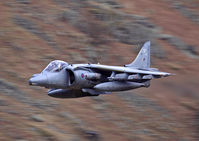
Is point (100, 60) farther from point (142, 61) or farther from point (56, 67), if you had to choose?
point (56, 67)

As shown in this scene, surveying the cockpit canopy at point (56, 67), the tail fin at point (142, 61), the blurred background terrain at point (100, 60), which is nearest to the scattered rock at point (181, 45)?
the blurred background terrain at point (100, 60)

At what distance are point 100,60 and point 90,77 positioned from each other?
38.9 feet

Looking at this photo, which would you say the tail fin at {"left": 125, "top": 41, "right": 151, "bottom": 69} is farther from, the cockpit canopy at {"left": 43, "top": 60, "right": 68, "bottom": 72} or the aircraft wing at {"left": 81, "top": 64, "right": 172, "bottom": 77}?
the cockpit canopy at {"left": 43, "top": 60, "right": 68, "bottom": 72}

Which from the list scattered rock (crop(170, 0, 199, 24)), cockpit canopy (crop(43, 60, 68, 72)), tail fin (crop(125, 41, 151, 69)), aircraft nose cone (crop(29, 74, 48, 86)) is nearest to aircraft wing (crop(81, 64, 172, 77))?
cockpit canopy (crop(43, 60, 68, 72))

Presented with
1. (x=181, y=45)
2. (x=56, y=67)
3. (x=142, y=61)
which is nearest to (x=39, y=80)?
(x=56, y=67)

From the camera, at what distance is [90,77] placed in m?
27.1

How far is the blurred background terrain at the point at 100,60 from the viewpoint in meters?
31.8

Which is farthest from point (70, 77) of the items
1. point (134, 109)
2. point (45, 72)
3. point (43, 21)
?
point (43, 21)

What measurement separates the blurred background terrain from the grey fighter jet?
3.97m

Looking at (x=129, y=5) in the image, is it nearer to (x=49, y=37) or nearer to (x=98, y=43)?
(x=98, y=43)

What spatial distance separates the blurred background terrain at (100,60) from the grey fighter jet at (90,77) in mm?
3973

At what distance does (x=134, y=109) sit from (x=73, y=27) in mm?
9343

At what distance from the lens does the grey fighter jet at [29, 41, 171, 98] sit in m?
26.7

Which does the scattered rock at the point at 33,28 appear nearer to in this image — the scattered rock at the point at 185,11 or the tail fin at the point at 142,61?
the tail fin at the point at 142,61
